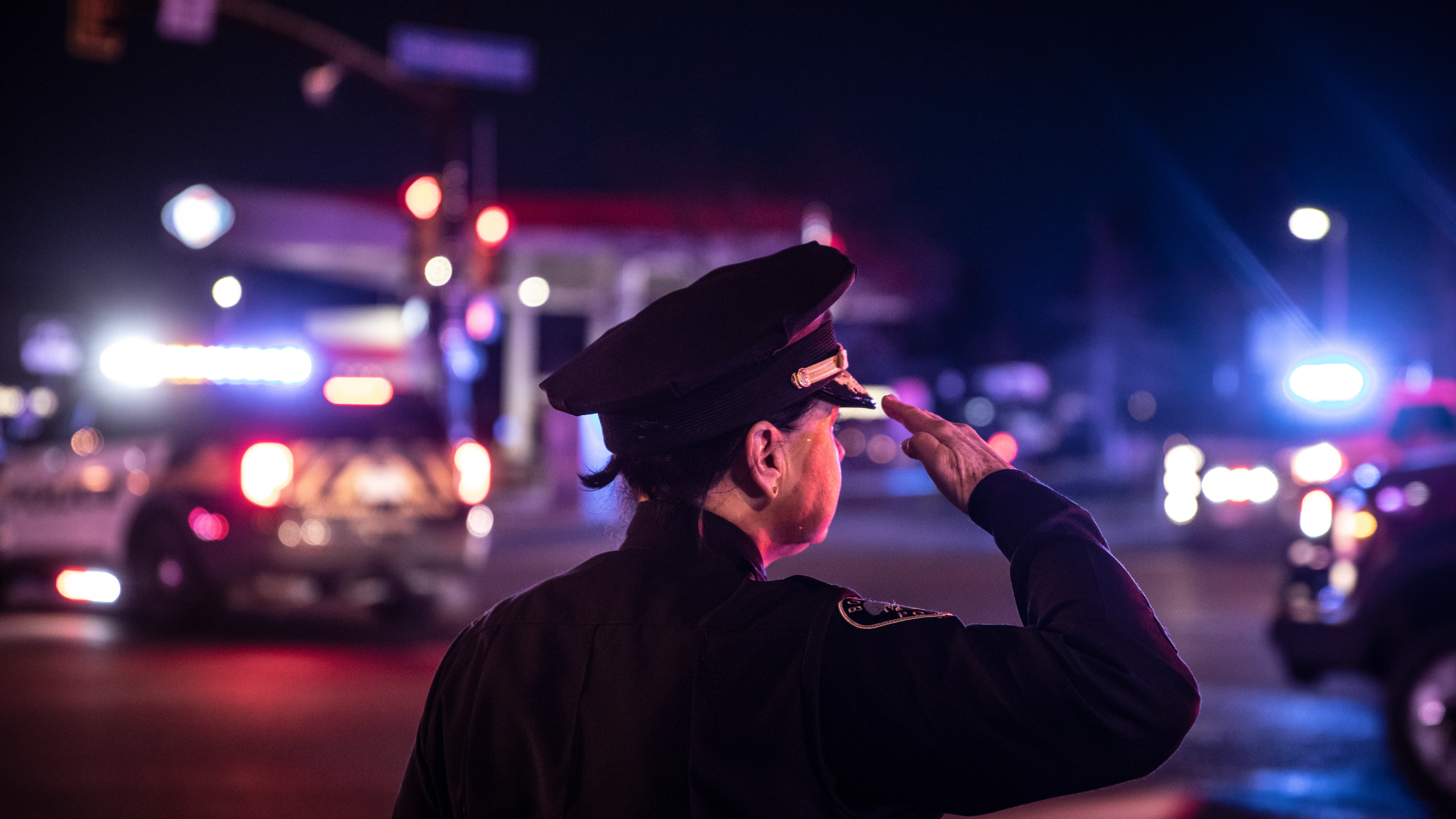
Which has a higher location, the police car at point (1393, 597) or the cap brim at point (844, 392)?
the cap brim at point (844, 392)

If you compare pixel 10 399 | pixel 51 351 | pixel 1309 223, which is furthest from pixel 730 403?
pixel 10 399

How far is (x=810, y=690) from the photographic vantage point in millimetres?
1494

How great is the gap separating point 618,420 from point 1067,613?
0.58 metres

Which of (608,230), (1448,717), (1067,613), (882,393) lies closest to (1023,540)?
(1067,613)

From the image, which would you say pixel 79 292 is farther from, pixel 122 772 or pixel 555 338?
pixel 122 772

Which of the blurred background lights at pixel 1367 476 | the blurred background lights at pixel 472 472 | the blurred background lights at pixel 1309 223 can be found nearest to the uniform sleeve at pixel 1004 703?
the blurred background lights at pixel 1367 476

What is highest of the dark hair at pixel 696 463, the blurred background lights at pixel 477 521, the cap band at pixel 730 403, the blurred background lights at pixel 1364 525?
the cap band at pixel 730 403

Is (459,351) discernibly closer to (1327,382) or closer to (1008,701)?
(1327,382)

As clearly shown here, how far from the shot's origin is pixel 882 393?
207 cm

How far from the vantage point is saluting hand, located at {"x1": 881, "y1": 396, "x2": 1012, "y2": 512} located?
5.62 feet

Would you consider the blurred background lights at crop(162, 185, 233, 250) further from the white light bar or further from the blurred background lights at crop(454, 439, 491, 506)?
the blurred background lights at crop(454, 439, 491, 506)

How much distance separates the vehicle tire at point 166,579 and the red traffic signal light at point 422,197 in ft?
19.3

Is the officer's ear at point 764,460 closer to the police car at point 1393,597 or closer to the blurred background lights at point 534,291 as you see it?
the police car at point 1393,597

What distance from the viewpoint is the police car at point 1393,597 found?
19.3ft
